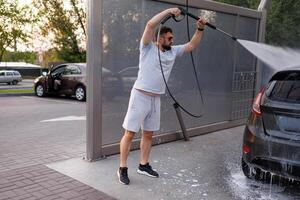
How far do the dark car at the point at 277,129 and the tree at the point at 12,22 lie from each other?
56.2 feet

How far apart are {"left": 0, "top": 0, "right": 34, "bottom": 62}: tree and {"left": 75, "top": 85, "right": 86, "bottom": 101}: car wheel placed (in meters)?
→ 7.39

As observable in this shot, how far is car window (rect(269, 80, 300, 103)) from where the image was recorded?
4180 millimetres

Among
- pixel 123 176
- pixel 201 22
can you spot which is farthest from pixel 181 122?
pixel 201 22

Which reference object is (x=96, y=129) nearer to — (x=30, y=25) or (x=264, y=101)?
(x=264, y=101)

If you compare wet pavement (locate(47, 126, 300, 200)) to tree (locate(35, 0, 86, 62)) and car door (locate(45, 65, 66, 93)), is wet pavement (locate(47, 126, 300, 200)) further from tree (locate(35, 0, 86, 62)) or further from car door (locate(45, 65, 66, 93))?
tree (locate(35, 0, 86, 62))

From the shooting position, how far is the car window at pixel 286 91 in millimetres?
4180

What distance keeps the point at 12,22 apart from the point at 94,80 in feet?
52.6

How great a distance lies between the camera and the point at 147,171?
15.9ft

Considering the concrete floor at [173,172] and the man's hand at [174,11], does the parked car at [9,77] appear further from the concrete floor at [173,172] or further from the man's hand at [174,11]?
the man's hand at [174,11]

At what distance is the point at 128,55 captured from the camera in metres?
5.68

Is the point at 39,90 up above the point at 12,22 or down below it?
below

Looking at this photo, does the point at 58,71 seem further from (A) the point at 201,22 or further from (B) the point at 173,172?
(A) the point at 201,22

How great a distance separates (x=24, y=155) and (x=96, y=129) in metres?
1.20

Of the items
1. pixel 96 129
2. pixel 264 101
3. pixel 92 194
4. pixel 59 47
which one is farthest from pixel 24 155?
pixel 59 47
